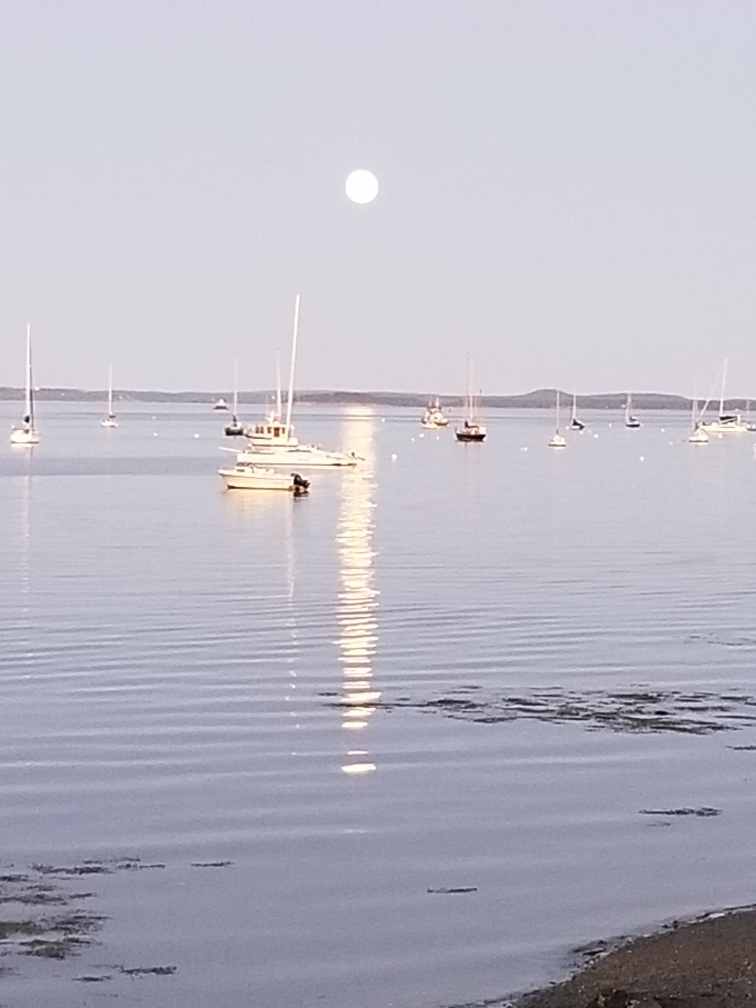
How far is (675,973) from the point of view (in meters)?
8.69

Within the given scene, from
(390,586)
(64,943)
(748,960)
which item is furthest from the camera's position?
(390,586)

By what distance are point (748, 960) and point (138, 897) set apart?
13.4ft

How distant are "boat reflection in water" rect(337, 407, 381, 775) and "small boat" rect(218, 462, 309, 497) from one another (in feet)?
24.7

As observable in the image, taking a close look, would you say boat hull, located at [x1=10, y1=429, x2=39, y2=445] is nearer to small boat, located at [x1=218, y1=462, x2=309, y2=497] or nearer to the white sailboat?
the white sailboat

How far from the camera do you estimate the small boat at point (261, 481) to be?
6569cm

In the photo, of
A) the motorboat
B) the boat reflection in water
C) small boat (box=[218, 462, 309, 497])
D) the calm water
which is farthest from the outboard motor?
the calm water

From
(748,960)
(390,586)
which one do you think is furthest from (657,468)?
(748,960)

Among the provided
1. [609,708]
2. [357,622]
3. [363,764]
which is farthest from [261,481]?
[363,764]

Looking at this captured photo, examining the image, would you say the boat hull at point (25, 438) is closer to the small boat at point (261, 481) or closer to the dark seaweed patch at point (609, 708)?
the small boat at point (261, 481)

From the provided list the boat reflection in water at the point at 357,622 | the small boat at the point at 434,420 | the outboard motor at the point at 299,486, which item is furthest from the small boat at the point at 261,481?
the small boat at the point at 434,420

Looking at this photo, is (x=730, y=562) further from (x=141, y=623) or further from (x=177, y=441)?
(x=177, y=441)

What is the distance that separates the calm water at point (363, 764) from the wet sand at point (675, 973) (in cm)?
58

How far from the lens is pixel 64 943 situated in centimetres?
1023

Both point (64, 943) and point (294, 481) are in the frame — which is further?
point (294, 481)
